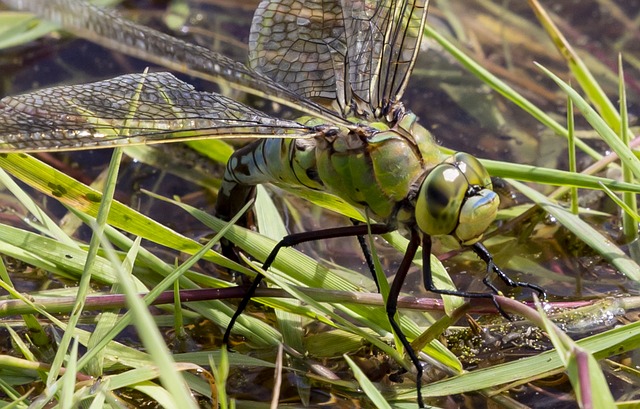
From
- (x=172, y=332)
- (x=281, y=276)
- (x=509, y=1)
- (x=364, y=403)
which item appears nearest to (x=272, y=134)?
(x=281, y=276)

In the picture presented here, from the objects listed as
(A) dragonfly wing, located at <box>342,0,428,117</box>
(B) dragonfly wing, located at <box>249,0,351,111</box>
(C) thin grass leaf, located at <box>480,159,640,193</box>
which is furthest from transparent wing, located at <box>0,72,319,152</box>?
(C) thin grass leaf, located at <box>480,159,640,193</box>

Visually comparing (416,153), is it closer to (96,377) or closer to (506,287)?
(506,287)

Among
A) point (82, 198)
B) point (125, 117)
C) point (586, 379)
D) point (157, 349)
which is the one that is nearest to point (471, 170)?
point (586, 379)

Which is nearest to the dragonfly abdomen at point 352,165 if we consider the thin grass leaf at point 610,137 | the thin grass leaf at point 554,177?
the thin grass leaf at point 554,177

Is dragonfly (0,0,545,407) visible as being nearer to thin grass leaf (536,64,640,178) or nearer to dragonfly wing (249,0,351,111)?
dragonfly wing (249,0,351,111)

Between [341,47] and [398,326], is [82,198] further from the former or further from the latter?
[341,47]

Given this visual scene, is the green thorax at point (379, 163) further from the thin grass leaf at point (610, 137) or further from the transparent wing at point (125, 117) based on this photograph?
the thin grass leaf at point (610, 137)
